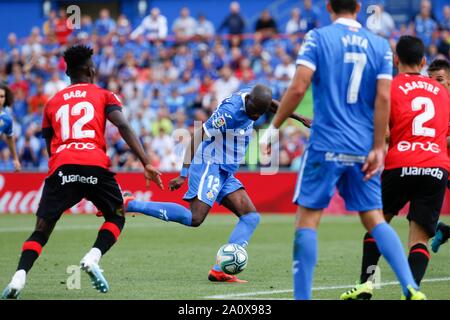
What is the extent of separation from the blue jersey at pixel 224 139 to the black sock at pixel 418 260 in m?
2.80

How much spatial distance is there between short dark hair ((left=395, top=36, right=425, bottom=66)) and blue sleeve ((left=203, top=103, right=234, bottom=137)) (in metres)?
2.60

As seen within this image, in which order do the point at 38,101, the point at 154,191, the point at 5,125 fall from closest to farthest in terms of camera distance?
the point at 5,125
the point at 154,191
the point at 38,101

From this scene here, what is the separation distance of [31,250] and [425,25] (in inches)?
760

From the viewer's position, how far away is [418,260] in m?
8.47

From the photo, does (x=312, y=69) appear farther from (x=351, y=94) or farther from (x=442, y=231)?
(x=442, y=231)

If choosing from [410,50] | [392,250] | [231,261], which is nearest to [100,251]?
[231,261]

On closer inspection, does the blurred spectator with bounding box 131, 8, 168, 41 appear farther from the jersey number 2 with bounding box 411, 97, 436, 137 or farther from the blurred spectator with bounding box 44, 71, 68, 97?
the jersey number 2 with bounding box 411, 97, 436, 137

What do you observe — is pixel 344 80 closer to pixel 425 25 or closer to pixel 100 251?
pixel 100 251

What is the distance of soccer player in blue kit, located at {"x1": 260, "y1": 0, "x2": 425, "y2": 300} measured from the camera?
704cm

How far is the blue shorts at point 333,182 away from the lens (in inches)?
279

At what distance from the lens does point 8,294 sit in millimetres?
8102

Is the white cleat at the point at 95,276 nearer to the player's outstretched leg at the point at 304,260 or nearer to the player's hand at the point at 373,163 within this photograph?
the player's outstretched leg at the point at 304,260

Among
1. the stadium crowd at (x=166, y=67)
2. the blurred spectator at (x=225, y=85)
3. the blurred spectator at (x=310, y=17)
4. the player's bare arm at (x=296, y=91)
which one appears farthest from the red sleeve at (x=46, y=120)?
the blurred spectator at (x=310, y=17)

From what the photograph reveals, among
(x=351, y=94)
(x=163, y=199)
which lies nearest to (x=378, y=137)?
(x=351, y=94)
